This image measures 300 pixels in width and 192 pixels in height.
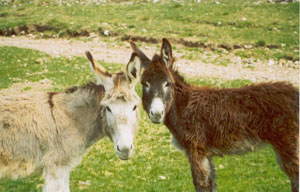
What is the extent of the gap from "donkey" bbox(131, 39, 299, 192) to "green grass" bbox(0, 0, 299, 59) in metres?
13.2

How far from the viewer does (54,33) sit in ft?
81.6

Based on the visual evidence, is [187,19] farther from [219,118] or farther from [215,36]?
[219,118]

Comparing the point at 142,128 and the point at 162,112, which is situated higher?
the point at 162,112

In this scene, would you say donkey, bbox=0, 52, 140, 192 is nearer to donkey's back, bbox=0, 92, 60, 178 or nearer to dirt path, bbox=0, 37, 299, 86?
donkey's back, bbox=0, 92, 60, 178

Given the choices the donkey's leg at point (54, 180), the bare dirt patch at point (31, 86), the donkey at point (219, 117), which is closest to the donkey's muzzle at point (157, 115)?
the donkey at point (219, 117)

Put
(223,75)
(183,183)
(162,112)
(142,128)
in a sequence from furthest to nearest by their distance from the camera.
A: (223,75) < (142,128) < (183,183) < (162,112)

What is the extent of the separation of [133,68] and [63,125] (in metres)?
1.29

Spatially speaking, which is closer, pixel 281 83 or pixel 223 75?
pixel 281 83

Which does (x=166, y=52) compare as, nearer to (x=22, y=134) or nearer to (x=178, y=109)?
(x=178, y=109)

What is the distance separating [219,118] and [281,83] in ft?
3.84

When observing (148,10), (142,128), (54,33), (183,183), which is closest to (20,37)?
(54,33)

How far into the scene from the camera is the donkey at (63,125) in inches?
204

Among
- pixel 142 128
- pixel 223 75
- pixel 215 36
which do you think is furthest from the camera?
pixel 215 36

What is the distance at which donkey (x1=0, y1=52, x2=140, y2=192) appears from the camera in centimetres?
517
